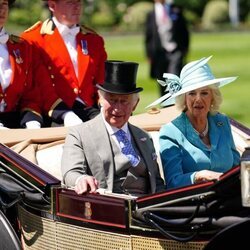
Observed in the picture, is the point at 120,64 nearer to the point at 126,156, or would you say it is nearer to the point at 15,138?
the point at 126,156

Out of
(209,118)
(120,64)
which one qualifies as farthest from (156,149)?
(120,64)

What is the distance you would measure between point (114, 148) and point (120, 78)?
0.38 m

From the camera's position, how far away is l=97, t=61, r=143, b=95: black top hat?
5.93 metres

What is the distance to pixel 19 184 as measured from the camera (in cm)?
609

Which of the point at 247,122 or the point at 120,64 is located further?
the point at 247,122

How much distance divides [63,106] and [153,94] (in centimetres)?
1113

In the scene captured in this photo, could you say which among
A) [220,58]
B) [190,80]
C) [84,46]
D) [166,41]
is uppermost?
[190,80]

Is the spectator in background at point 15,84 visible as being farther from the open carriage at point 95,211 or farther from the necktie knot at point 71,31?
the open carriage at point 95,211

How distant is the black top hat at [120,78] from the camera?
19.5ft

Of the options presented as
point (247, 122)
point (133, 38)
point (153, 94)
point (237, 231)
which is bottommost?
point (133, 38)

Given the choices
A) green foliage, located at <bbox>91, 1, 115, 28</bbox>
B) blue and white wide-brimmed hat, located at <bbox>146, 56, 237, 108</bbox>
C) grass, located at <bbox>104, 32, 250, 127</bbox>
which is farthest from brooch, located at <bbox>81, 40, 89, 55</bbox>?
green foliage, located at <bbox>91, 1, 115, 28</bbox>

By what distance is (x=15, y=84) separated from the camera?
7.24m

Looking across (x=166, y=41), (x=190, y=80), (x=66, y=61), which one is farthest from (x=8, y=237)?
(x=166, y=41)

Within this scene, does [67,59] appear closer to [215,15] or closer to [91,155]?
[91,155]
